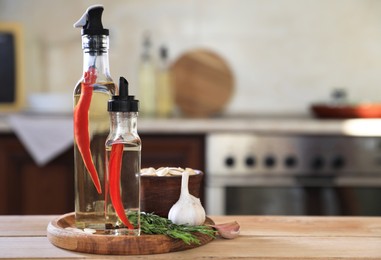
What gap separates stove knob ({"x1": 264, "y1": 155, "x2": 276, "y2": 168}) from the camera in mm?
2742

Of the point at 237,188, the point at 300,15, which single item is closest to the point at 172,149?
the point at 237,188

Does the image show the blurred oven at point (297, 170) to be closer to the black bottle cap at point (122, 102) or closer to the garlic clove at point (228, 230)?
the garlic clove at point (228, 230)

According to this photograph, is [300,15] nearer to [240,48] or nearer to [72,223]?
[240,48]

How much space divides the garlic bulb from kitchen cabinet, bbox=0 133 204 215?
1513 millimetres

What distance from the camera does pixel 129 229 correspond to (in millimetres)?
1174

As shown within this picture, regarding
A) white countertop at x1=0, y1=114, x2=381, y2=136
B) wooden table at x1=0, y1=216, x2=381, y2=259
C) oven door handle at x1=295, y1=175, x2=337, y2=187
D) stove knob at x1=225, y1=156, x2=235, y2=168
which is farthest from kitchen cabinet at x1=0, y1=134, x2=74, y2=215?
wooden table at x1=0, y1=216, x2=381, y2=259

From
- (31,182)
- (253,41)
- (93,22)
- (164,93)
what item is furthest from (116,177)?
(253,41)

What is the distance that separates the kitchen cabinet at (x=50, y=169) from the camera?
2762mm

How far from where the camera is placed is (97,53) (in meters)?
1.23

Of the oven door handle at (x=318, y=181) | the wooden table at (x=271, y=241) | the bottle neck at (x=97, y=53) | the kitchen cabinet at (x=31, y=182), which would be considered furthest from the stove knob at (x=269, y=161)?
the bottle neck at (x=97, y=53)

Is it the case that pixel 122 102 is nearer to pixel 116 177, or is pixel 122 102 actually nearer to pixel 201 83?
pixel 116 177

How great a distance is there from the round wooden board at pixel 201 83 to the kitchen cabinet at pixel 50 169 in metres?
0.44

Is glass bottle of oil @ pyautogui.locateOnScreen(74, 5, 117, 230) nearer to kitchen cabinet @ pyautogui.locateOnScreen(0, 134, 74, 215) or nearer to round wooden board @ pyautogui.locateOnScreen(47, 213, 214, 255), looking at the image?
round wooden board @ pyautogui.locateOnScreen(47, 213, 214, 255)

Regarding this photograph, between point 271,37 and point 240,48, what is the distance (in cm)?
16
